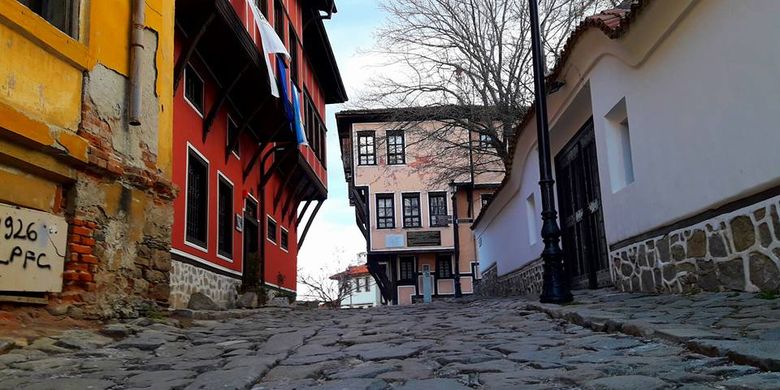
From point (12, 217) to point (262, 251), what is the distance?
10.1m

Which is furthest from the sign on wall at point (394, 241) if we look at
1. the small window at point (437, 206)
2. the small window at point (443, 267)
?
the small window at point (443, 267)

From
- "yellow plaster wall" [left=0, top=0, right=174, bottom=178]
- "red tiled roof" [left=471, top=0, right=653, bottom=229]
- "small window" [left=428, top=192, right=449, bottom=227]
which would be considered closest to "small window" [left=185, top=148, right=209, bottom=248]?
"yellow plaster wall" [left=0, top=0, right=174, bottom=178]

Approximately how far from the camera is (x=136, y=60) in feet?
20.7

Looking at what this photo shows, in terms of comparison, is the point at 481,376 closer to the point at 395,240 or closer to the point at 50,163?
the point at 50,163

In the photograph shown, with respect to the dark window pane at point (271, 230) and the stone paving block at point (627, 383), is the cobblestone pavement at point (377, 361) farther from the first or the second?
the dark window pane at point (271, 230)

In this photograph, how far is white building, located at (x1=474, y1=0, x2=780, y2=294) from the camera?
4.59 m

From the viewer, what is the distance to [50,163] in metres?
5.10

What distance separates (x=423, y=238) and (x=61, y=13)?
2524 centimetres

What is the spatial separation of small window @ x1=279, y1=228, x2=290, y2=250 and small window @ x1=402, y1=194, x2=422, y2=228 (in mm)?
11980

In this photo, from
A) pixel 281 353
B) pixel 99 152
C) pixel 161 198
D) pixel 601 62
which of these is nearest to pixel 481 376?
pixel 281 353

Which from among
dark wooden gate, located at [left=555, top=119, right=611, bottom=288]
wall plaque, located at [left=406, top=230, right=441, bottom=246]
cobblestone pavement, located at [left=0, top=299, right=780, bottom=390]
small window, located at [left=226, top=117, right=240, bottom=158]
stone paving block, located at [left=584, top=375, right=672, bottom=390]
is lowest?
stone paving block, located at [left=584, top=375, right=672, bottom=390]

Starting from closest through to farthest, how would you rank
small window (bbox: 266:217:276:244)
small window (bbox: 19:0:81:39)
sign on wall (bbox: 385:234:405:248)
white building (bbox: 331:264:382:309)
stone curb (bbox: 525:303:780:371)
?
stone curb (bbox: 525:303:780:371)
small window (bbox: 19:0:81:39)
small window (bbox: 266:217:276:244)
sign on wall (bbox: 385:234:405:248)
white building (bbox: 331:264:382:309)

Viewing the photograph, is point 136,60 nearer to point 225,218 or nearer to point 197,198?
point 197,198

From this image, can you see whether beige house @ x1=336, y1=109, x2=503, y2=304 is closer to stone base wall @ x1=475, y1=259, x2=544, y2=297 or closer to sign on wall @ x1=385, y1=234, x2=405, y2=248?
sign on wall @ x1=385, y1=234, x2=405, y2=248
